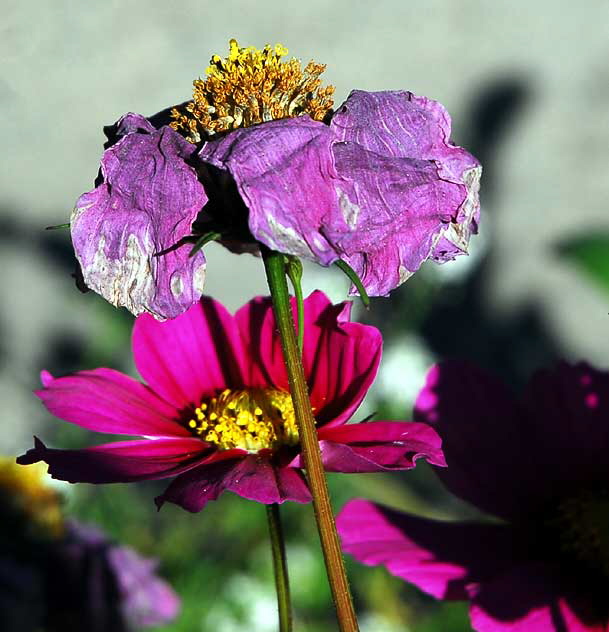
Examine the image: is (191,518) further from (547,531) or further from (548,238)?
(547,531)

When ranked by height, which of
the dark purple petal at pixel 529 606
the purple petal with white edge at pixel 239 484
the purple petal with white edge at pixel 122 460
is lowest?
the dark purple petal at pixel 529 606

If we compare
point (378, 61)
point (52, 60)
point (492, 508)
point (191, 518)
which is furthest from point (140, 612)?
point (378, 61)

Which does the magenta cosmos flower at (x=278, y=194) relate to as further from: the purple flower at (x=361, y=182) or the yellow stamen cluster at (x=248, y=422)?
the yellow stamen cluster at (x=248, y=422)

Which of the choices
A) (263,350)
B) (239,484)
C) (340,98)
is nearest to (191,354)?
(263,350)

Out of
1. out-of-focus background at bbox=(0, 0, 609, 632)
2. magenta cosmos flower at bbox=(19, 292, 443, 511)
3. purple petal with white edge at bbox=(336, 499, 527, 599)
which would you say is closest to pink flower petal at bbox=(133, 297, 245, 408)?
magenta cosmos flower at bbox=(19, 292, 443, 511)

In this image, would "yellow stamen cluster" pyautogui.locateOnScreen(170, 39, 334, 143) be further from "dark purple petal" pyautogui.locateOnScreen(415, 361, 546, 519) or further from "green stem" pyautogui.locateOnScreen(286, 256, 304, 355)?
"dark purple petal" pyautogui.locateOnScreen(415, 361, 546, 519)

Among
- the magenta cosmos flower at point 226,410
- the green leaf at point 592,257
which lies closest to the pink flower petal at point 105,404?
the magenta cosmos flower at point 226,410
